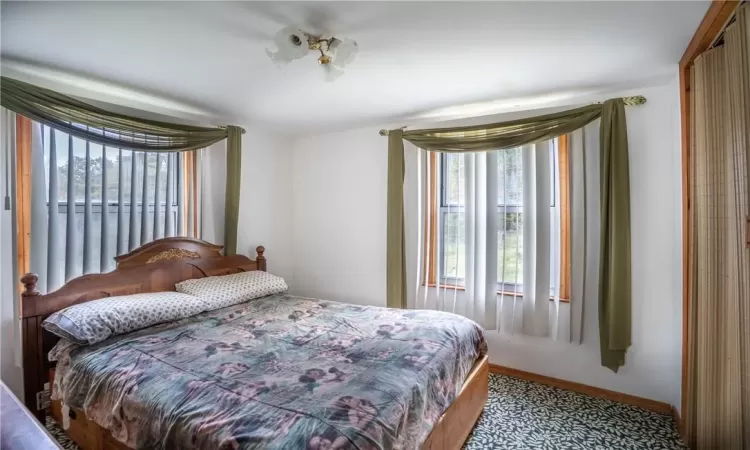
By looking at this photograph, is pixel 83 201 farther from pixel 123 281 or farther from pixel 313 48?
pixel 313 48

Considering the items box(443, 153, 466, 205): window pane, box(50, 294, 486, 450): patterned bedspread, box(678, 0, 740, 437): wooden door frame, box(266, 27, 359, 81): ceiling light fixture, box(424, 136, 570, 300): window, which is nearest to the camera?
box(50, 294, 486, 450): patterned bedspread

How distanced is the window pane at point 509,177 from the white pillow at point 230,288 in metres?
2.16

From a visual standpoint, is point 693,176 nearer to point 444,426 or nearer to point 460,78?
point 460,78

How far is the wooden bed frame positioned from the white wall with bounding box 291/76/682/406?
945 millimetres

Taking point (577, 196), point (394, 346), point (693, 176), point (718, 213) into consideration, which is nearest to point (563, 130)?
point (577, 196)

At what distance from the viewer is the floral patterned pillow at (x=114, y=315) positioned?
182 centimetres

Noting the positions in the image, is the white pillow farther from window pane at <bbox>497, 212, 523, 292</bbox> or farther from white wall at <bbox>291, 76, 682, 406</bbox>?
window pane at <bbox>497, 212, 523, 292</bbox>

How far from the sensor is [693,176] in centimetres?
186

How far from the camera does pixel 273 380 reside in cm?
145

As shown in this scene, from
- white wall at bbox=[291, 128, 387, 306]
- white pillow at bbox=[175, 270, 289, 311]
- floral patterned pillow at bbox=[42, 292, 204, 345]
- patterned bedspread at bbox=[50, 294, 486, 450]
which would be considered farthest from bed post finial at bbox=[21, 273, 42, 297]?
white wall at bbox=[291, 128, 387, 306]

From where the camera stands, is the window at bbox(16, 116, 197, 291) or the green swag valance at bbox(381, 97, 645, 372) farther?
the green swag valance at bbox(381, 97, 645, 372)

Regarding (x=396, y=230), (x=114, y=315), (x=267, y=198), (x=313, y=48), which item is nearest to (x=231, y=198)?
(x=267, y=198)

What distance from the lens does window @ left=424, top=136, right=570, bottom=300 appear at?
8.64ft

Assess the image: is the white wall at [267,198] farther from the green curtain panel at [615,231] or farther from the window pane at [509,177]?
the green curtain panel at [615,231]
